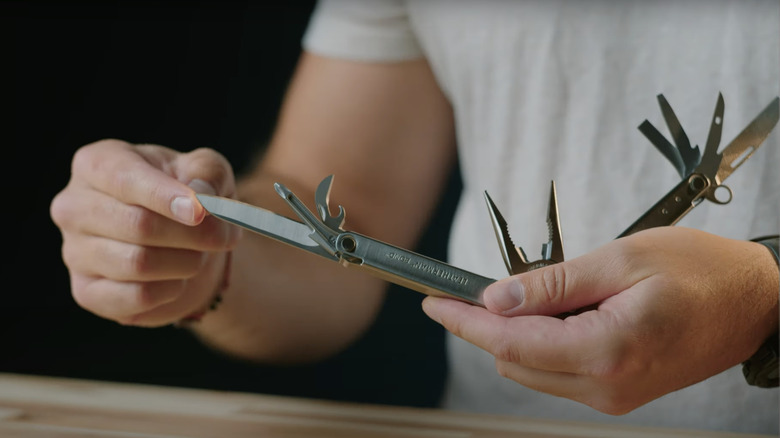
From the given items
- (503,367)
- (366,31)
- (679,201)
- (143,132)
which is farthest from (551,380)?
(143,132)

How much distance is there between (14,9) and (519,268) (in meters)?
1.15

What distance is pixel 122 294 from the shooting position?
63cm

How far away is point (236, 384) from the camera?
121 centimetres

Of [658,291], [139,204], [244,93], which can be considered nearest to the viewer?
[658,291]

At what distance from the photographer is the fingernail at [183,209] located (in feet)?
1.73

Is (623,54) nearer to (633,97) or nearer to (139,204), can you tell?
(633,97)

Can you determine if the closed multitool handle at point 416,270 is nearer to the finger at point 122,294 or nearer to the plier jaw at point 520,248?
the plier jaw at point 520,248

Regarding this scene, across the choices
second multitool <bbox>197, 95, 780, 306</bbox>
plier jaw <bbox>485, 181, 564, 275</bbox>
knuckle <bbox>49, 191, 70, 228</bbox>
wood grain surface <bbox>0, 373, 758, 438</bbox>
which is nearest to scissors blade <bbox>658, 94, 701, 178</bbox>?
second multitool <bbox>197, 95, 780, 306</bbox>

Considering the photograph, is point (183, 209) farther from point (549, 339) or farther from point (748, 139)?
point (748, 139)

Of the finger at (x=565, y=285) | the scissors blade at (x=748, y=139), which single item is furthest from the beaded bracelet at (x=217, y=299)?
the scissors blade at (x=748, y=139)

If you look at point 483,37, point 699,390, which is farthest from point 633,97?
point 699,390

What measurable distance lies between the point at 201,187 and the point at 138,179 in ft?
0.17

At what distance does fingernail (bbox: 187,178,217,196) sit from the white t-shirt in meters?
0.37

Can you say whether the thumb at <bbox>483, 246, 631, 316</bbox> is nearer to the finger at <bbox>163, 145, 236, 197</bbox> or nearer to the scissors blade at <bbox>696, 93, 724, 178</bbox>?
the scissors blade at <bbox>696, 93, 724, 178</bbox>
